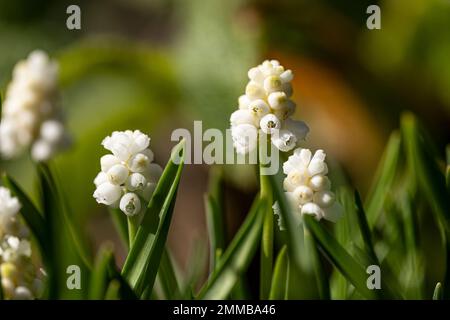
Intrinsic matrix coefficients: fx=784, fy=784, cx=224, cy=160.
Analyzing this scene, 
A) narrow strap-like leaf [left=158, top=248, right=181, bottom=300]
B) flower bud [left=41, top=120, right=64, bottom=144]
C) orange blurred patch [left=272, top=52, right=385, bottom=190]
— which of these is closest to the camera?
flower bud [left=41, top=120, right=64, bottom=144]

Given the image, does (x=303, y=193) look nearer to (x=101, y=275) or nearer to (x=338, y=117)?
(x=101, y=275)

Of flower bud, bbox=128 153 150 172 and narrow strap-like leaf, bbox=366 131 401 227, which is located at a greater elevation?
flower bud, bbox=128 153 150 172

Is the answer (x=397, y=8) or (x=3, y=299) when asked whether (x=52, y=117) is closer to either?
(x=3, y=299)

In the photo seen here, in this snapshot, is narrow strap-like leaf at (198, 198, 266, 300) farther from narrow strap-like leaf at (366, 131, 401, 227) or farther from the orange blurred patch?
the orange blurred patch

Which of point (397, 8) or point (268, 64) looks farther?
point (397, 8)

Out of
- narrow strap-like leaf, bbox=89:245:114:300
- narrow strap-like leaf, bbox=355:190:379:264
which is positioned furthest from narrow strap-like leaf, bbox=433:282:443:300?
narrow strap-like leaf, bbox=89:245:114:300

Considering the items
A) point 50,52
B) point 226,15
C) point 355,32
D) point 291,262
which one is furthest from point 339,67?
point 291,262

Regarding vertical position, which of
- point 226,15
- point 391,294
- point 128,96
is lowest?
point 391,294
